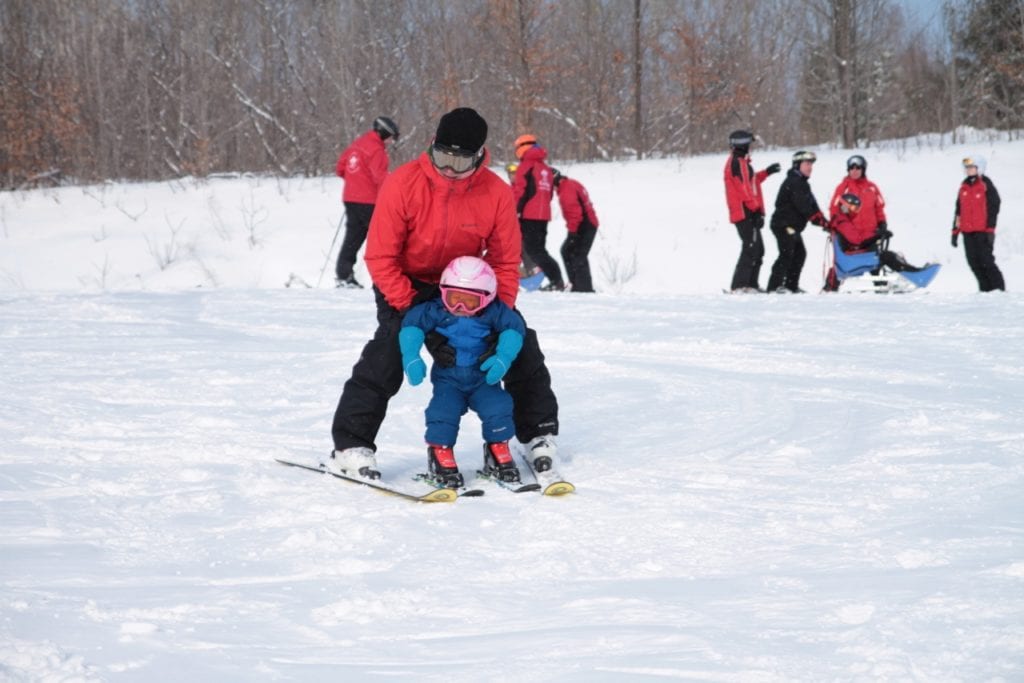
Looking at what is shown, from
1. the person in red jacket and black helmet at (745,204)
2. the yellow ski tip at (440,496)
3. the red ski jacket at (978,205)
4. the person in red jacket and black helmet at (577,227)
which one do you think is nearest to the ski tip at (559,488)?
the yellow ski tip at (440,496)

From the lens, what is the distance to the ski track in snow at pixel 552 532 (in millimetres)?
2475

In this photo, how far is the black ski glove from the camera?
407 cm

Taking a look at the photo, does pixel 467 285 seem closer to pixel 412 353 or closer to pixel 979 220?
pixel 412 353

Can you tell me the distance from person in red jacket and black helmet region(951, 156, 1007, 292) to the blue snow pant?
810 cm

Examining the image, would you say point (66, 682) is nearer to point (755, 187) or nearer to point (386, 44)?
point (755, 187)

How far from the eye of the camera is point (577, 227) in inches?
458

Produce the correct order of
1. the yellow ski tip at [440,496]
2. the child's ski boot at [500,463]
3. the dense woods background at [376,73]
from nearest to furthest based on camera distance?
the yellow ski tip at [440,496]
the child's ski boot at [500,463]
the dense woods background at [376,73]

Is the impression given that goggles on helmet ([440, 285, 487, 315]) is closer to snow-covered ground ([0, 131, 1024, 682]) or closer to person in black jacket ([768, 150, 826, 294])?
snow-covered ground ([0, 131, 1024, 682])

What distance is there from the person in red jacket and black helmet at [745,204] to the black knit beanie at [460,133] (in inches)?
291

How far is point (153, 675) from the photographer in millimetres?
2307

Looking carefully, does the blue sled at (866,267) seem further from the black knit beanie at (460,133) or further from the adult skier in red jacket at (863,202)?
the black knit beanie at (460,133)

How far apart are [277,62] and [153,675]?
22245 millimetres

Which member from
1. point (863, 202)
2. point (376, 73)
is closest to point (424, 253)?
point (863, 202)

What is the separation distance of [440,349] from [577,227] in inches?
304
